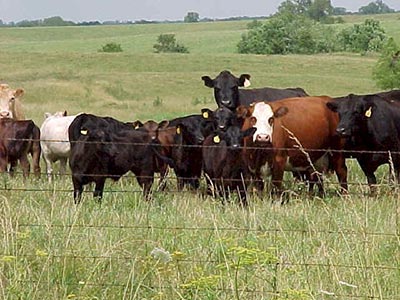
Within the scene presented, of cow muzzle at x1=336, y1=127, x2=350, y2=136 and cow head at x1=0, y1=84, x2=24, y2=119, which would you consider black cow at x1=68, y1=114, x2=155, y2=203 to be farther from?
cow head at x1=0, y1=84, x2=24, y2=119

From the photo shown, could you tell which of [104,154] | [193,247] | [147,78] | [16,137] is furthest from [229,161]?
[147,78]

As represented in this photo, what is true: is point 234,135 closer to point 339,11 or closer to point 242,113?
point 242,113

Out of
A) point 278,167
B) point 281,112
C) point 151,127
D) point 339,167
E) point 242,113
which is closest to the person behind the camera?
point 278,167

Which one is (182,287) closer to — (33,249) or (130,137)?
(33,249)

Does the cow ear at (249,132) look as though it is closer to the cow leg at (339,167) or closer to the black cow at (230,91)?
the cow leg at (339,167)

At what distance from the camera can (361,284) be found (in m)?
5.93

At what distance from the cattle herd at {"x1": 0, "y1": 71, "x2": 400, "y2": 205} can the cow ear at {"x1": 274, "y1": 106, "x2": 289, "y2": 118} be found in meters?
0.02

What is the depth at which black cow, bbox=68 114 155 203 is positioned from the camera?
36.0 ft

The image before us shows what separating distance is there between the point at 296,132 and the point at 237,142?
5.54 feet

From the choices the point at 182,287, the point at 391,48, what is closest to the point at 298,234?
the point at 182,287

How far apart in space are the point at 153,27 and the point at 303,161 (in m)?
120

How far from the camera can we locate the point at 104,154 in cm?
1114

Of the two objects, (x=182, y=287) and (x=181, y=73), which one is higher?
(x=182, y=287)

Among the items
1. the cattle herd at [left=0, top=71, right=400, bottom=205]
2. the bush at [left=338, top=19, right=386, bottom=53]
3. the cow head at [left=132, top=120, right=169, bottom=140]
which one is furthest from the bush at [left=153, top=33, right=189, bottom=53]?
the cattle herd at [left=0, top=71, right=400, bottom=205]
